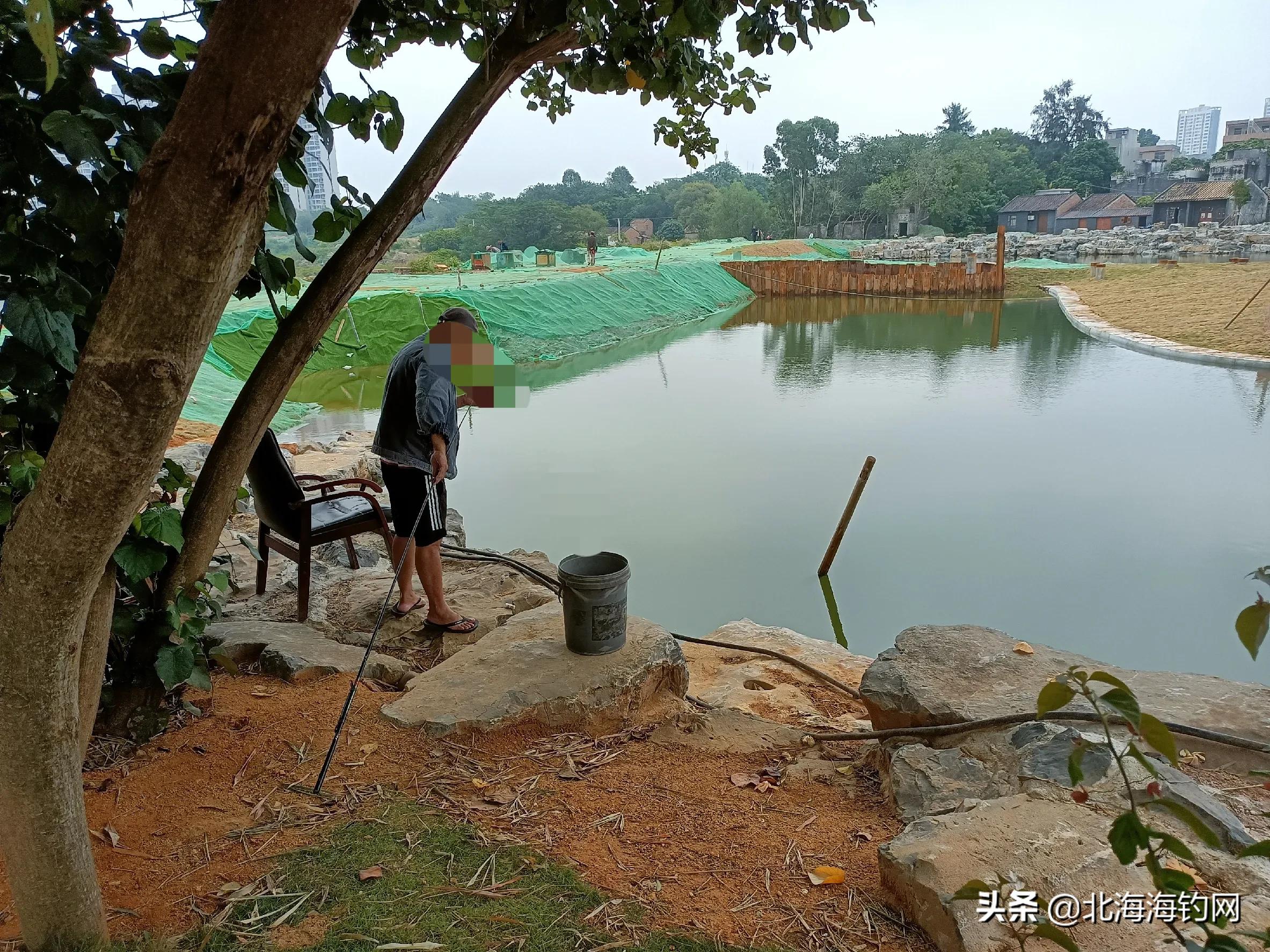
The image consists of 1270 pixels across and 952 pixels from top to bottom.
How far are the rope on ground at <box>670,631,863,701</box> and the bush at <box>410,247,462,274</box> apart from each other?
2064cm

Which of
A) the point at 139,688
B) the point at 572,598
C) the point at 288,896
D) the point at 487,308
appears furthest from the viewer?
the point at 487,308

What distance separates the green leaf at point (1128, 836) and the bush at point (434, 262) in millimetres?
23953

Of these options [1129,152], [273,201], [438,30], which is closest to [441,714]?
[273,201]

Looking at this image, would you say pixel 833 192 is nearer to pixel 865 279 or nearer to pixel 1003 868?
pixel 865 279

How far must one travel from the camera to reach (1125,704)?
34.4 inches

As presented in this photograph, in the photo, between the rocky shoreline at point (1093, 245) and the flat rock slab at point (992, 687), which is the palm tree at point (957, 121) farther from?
the flat rock slab at point (992, 687)

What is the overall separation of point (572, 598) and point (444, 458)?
0.81 m

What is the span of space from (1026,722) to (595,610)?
1526mm

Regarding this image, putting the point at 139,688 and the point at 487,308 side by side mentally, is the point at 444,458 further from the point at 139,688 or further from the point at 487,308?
the point at 487,308

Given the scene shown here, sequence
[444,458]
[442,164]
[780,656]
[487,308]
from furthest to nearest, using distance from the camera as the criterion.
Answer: [487,308] < [780,656] < [444,458] < [442,164]

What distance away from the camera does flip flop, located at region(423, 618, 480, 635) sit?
3.89 m

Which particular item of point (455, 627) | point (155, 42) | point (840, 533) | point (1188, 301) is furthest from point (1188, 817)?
point (1188, 301)

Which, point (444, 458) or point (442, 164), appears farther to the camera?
point (444, 458)

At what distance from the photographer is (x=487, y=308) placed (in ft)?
54.5
